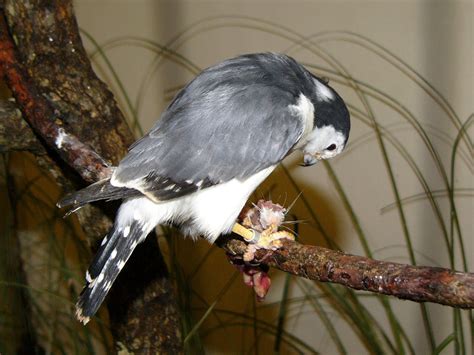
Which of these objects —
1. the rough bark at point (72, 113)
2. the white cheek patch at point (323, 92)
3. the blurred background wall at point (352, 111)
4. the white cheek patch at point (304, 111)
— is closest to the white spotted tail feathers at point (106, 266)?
the rough bark at point (72, 113)

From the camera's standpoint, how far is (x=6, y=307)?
7.97 feet

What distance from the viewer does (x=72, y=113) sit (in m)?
1.79

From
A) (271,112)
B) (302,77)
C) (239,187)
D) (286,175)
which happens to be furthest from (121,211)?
(286,175)

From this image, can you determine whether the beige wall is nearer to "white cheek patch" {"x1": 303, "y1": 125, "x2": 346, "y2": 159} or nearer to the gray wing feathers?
"white cheek patch" {"x1": 303, "y1": 125, "x2": 346, "y2": 159}

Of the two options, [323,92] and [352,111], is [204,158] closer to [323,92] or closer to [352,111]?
[323,92]

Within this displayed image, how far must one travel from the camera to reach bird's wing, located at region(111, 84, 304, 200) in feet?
4.57

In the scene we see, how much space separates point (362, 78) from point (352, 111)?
12cm

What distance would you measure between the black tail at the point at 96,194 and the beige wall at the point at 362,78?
1057 mm

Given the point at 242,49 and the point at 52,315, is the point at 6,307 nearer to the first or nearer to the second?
the point at 52,315

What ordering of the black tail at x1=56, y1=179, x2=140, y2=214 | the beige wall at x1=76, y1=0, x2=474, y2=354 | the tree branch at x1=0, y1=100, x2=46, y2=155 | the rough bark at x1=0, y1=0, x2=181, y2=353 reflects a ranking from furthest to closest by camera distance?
the beige wall at x1=76, y1=0, x2=474, y2=354 → the tree branch at x1=0, y1=100, x2=46, y2=155 → the rough bark at x1=0, y1=0, x2=181, y2=353 → the black tail at x1=56, y1=179, x2=140, y2=214

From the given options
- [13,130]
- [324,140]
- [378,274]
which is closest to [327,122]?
[324,140]

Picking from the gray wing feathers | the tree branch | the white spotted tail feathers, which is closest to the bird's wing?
the gray wing feathers

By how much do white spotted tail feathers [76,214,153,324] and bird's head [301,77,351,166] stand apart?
21.8 inches

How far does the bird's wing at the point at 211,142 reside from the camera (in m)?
1.39
